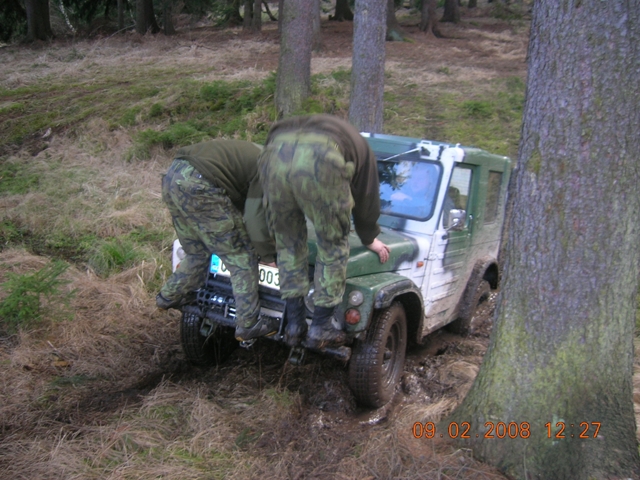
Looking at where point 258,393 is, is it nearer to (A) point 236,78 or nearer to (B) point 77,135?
(B) point 77,135

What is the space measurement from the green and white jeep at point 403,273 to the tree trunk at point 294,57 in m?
5.50

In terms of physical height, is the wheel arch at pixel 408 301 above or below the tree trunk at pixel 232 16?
below

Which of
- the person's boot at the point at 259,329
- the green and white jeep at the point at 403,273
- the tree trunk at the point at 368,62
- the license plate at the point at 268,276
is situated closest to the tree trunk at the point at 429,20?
the tree trunk at the point at 368,62

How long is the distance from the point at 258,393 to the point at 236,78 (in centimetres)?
1055

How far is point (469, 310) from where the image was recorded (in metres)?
5.21

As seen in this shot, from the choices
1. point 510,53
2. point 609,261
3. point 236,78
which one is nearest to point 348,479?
point 609,261

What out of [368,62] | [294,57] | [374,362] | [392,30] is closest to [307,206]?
[374,362]

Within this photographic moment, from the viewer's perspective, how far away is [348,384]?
4.09 m

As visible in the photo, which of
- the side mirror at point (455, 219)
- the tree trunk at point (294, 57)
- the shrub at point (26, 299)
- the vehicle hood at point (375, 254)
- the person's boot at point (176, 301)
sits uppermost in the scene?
the tree trunk at point (294, 57)

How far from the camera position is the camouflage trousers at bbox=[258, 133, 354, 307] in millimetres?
3131

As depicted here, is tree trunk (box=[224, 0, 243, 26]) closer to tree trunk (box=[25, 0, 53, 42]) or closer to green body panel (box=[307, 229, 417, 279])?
tree trunk (box=[25, 0, 53, 42])

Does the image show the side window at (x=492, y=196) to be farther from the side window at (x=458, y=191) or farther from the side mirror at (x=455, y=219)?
the side mirror at (x=455, y=219)

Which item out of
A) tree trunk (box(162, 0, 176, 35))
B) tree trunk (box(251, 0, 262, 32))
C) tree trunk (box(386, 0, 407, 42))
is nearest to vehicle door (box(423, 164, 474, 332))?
tree trunk (box(386, 0, 407, 42))

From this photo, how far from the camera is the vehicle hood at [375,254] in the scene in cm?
378
